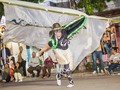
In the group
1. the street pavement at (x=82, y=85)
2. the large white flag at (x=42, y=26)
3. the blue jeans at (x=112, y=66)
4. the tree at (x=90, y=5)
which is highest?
the tree at (x=90, y=5)

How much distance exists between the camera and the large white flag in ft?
37.5

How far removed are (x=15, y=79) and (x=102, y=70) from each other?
380 cm

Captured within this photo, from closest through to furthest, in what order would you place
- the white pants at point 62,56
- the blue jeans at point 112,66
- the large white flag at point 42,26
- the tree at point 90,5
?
the white pants at point 62,56 → the large white flag at point 42,26 → the blue jeans at point 112,66 → the tree at point 90,5

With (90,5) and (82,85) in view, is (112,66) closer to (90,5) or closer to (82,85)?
(82,85)

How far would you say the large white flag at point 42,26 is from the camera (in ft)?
37.5

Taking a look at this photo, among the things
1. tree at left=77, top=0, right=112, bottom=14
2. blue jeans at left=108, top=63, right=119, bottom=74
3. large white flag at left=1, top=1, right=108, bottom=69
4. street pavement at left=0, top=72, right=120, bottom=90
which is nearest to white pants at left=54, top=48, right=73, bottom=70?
street pavement at left=0, top=72, right=120, bottom=90

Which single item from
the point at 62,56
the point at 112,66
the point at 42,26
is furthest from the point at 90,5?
the point at 62,56

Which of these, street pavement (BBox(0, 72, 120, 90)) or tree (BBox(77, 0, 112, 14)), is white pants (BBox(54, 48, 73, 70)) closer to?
street pavement (BBox(0, 72, 120, 90))

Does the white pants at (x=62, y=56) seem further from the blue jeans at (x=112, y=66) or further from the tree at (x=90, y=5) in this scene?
the tree at (x=90, y=5)

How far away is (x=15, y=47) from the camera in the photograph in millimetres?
30688

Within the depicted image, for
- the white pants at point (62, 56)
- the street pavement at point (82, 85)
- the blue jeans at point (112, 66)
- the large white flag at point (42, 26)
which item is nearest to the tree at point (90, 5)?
the blue jeans at point (112, 66)

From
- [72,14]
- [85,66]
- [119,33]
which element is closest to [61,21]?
[72,14]

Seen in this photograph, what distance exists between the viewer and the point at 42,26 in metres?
12.0

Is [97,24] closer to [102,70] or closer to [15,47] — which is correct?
[102,70]
